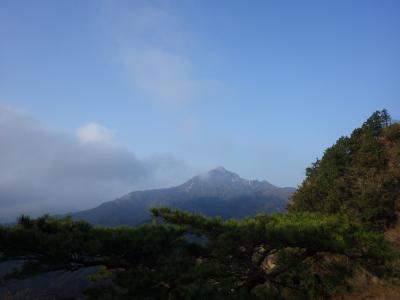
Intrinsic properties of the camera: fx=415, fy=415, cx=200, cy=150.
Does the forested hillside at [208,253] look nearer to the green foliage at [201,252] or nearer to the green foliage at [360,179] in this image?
the green foliage at [201,252]

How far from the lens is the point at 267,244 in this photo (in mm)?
9234

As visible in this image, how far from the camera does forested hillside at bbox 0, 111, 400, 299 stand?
28.3 ft

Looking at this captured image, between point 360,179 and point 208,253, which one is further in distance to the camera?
point 360,179

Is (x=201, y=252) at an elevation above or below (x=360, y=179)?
below

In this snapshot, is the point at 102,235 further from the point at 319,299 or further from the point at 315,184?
the point at 315,184

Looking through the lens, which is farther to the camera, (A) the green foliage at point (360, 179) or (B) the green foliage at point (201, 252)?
(A) the green foliage at point (360, 179)

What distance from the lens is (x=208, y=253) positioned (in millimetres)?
9789

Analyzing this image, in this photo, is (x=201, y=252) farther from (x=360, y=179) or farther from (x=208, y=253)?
(x=360, y=179)

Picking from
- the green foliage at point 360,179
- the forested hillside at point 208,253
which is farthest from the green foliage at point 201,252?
the green foliage at point 360,179

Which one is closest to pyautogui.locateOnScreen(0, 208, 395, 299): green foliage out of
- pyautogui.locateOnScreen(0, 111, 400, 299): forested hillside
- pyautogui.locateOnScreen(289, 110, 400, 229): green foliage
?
pyautogui.locateOnScreen(0, 111, 400, 299): forested hillside

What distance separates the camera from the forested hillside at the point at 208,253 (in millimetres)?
8625

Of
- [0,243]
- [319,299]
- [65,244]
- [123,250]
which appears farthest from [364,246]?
[0,243]

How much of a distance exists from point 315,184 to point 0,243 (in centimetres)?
2671

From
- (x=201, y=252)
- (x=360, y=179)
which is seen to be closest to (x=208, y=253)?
(x=201, y=252)
